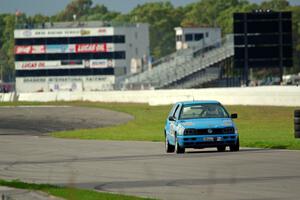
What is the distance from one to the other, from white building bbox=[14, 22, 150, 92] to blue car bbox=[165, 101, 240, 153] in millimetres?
125539

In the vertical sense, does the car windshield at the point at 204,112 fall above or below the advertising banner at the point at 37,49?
below

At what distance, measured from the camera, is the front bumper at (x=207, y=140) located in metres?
29.4

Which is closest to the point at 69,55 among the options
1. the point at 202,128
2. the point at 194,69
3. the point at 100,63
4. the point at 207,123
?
the point at 100,63

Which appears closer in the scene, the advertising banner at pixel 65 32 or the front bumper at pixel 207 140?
the front bumper at pixel 207 140

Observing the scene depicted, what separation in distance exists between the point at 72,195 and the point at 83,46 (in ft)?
463

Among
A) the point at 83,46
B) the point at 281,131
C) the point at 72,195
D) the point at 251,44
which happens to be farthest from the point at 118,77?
the point at 72,195

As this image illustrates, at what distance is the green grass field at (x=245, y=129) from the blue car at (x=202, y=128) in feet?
6.35

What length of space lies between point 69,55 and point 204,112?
129 metres

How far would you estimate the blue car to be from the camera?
29.4 metres

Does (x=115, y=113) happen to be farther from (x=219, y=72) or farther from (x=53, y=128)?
(x=219, y=72)

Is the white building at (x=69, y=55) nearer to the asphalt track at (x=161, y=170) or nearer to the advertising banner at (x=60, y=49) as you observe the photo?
the advertising banner at (x=60, y=49)

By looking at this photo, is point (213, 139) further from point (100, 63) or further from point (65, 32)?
point (100, 63)

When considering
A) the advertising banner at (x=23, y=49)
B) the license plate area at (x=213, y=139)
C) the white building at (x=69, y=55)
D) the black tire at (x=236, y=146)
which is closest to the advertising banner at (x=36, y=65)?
the white building at (x=69, y=55)

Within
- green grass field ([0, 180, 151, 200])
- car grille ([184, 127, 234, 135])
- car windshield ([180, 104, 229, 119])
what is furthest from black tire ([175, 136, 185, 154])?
green grass field ([0, 180, 151, 200])
